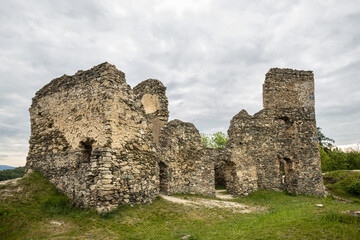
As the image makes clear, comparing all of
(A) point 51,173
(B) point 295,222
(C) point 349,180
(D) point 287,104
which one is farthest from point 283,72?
(A) point 51,173

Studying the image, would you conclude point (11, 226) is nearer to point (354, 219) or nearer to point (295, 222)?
point (295, 222)

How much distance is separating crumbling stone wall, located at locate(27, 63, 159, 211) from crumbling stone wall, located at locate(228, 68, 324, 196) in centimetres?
742

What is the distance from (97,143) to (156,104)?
6155 mm

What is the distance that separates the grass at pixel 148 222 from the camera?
6914mm

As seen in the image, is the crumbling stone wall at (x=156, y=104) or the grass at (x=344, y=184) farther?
the grass at (x=344, y=184)

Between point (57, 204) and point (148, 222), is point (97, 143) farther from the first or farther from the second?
point (148, 222)

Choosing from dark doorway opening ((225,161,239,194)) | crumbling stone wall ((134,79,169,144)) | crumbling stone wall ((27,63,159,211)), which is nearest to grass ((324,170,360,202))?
dark doorway opening ((225,161,239,194))

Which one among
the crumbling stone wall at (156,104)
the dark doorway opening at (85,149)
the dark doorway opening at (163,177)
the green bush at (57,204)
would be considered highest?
the crumbling stone wall at (156,104)

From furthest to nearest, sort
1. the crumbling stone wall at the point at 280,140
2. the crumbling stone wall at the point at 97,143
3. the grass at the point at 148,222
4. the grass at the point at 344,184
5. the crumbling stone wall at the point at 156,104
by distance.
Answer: the grass at the point at 344,184
the crumbling stone wall at the point at 280,140
the crumbling stone wall at the point at 156,104
the crumbling stone wall at the point at 97,143
the grass at the point at 148,222

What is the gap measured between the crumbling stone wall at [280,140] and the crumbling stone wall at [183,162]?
2.34 m

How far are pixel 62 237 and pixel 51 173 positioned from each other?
197 inches

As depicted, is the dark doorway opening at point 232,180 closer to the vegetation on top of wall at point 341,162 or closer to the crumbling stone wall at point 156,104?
the crumbling stone wall at point 156,104

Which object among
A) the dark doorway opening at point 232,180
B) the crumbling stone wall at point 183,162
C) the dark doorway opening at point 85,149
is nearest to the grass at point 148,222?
the dark doorway opening at point 85,149

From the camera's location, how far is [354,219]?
24.2 ft
